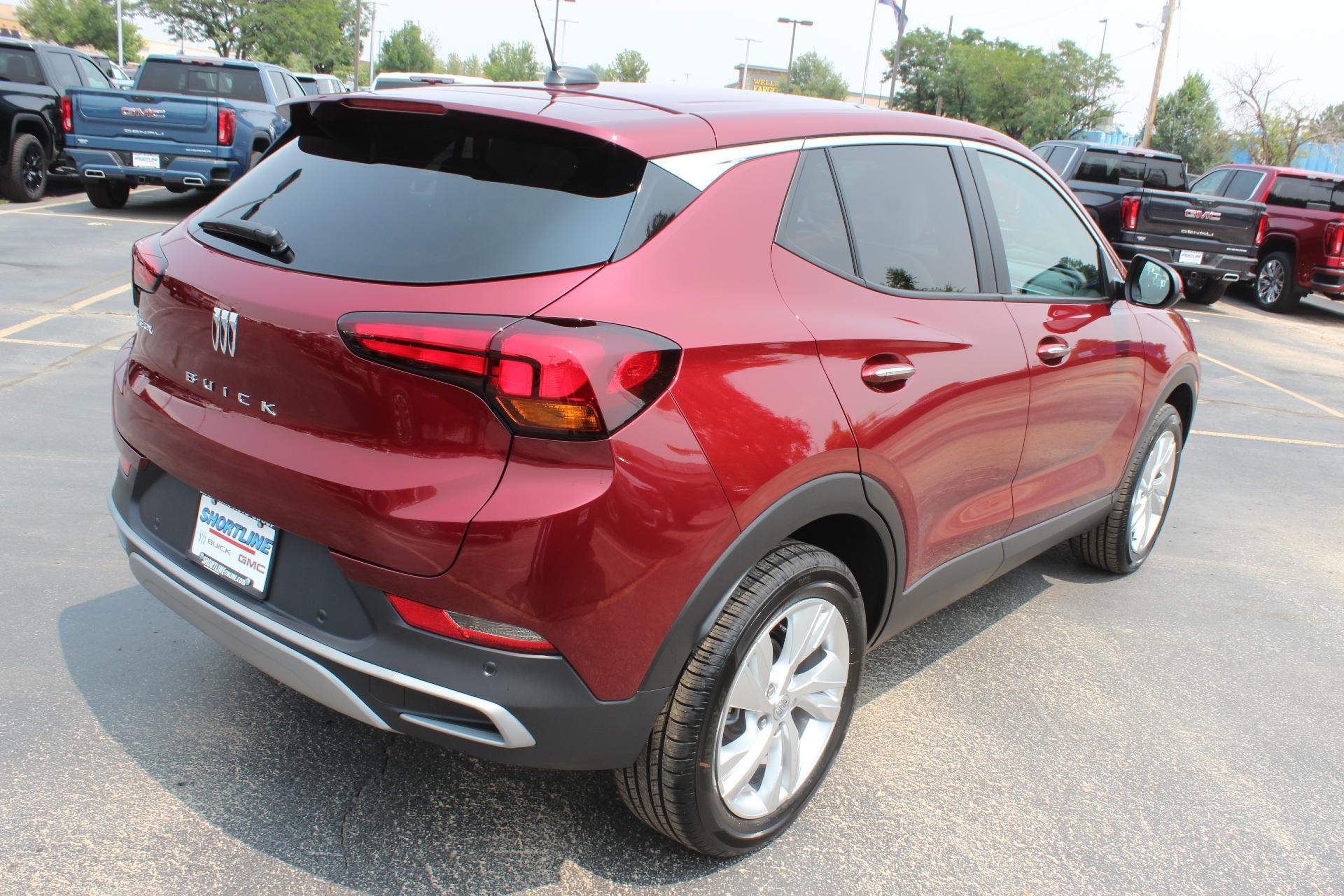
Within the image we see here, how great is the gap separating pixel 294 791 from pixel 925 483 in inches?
69.2

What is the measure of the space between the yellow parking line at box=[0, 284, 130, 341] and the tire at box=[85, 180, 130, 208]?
5.33 metres

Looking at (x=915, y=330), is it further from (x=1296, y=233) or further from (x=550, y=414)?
(x=1296, y=233)

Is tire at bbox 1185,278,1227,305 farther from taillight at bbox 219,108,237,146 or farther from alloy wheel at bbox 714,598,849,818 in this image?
alloy wheel at bbox 714,598,849,818

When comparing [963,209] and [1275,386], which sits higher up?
[963,209]

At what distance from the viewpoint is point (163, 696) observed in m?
3.06

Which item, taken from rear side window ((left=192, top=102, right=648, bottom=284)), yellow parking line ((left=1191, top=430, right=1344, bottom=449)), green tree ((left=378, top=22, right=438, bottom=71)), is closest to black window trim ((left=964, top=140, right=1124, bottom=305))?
rear side window ((left=192, top=102, right=648, bottom=284))

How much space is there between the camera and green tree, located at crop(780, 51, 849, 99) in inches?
4021

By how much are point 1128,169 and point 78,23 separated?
63849mm

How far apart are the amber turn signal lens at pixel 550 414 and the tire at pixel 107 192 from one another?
13522 millimetres

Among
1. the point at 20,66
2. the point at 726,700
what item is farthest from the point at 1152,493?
the point at 20,66

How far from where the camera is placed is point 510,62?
355 feet

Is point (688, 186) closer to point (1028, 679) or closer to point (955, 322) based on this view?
point (955, 322)

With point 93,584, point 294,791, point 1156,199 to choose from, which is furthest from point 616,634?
point 1156,199

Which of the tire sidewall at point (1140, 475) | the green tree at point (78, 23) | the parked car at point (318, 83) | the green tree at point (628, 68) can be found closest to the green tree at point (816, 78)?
the green tree at point (628, 68)
